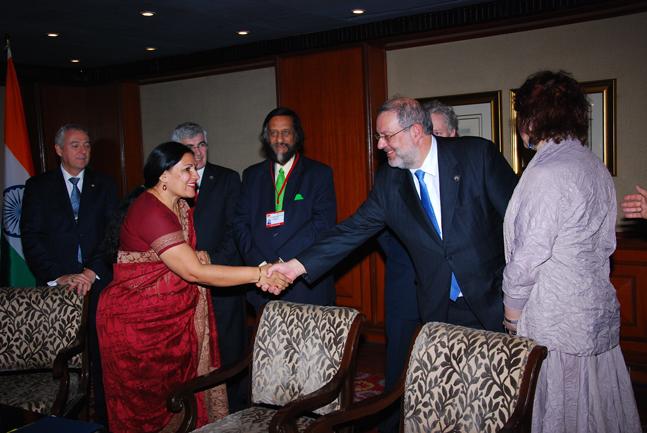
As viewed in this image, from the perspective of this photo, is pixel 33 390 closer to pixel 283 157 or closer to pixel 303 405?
pixel 303 405

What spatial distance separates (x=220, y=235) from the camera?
13.5 feet

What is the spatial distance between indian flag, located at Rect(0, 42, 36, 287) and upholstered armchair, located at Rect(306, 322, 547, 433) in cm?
388

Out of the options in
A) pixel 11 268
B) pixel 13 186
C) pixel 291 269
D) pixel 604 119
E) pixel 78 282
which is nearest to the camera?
pixel 291 269

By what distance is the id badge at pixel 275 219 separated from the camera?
12.6ft

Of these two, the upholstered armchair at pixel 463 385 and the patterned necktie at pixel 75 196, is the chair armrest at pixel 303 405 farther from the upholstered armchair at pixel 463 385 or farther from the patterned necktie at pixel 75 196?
the patterned necktie at pixel 75 196

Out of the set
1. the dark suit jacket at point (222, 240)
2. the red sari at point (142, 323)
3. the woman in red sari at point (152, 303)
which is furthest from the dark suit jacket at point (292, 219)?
the red sari at point (142, 323)

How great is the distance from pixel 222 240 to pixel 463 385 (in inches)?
91.5

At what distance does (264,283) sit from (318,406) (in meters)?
1.06

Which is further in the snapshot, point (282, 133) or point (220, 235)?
point (220, 235)

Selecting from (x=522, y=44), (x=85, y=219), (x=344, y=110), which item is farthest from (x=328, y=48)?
(x=85, y=219)

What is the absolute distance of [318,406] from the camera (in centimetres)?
243

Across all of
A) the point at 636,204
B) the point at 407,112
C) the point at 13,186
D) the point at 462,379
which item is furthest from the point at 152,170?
the point at 13,186

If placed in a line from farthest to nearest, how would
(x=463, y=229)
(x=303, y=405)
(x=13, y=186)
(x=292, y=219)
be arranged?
1. (x=13, y=186)
2. (x=292, y=219)
3. (x=463, y=229)
4. (x=303, y=405)

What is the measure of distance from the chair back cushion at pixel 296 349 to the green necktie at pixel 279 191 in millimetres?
1130
